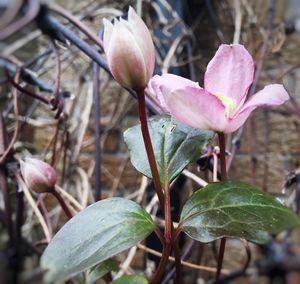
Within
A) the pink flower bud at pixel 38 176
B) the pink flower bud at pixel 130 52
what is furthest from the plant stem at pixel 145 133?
the pink flower bud at pixel 38 176

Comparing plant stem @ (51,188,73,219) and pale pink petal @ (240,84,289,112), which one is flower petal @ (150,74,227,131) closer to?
pale pink petal @ (240,84,289,112)

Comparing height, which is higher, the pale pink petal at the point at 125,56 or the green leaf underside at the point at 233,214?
the pale pink petal at the point at 125,56

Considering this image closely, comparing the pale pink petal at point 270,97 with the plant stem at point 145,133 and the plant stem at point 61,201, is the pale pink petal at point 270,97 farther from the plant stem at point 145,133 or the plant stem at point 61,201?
the plant stem at point 61,201

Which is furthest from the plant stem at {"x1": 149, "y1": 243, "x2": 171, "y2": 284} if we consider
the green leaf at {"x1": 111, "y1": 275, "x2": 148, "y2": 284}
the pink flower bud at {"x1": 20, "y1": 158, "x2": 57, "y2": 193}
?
the pink flower bud at {"x1": 20, "y1": 158, "x2": 57, "y2": 193}

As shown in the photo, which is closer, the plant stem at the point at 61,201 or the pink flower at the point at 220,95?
the pink flower at the point at 220,95

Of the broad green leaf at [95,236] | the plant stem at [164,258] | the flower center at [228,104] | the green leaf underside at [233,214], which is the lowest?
the plant stem at [164,258]

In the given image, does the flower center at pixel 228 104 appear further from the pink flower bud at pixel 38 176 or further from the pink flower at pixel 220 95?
the pink flower bud at pixel 38 176
